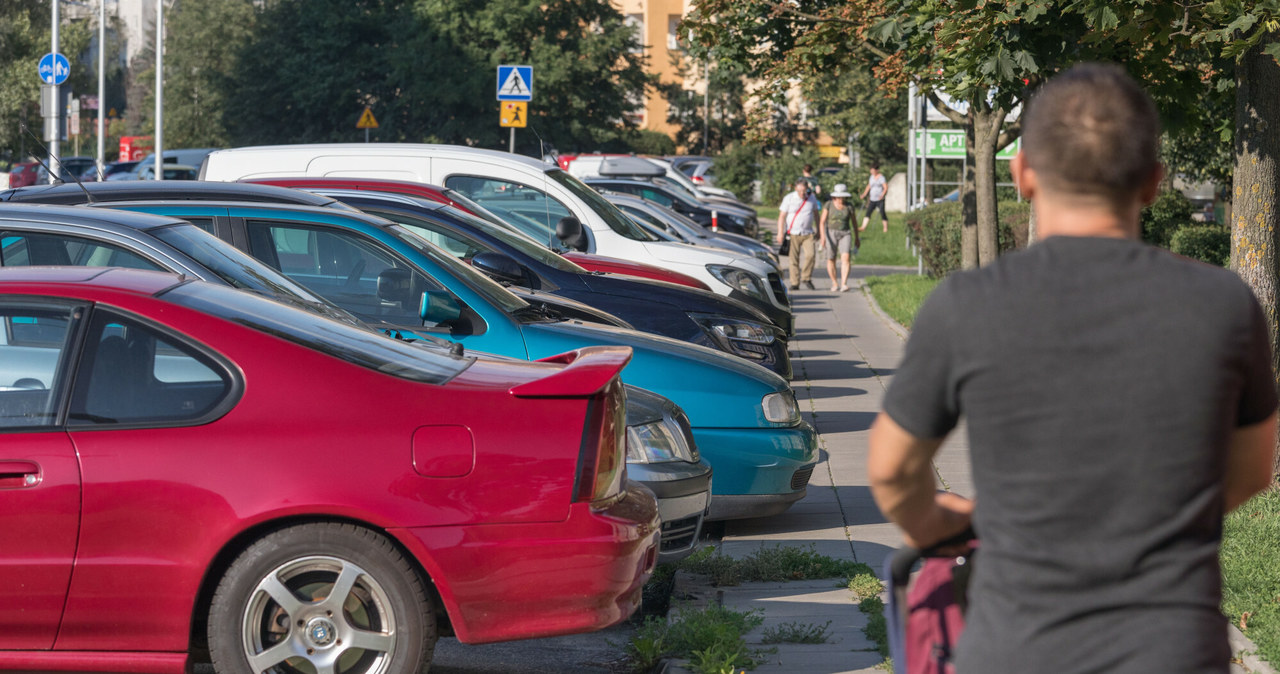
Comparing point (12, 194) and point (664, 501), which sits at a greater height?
point (12, 194)

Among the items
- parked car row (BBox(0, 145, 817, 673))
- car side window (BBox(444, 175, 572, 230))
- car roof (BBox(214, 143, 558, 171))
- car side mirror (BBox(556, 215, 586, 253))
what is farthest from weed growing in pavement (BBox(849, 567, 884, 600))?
car roof (BBox(214, 143, 558, 171))

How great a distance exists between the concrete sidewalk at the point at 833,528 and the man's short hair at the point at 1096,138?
0.52 meters

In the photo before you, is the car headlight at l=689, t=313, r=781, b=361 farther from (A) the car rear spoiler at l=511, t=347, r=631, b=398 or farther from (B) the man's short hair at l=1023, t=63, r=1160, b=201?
(B) the man's short hair at l=1023, t=63, r=1160, b=201

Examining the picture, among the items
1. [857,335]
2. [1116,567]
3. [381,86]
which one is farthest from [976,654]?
[381,86]

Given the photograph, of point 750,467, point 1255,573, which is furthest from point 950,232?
point 1255,573

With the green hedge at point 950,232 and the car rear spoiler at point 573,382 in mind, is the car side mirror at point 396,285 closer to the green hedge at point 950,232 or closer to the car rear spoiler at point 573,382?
the car rear spoiler at point 573,382

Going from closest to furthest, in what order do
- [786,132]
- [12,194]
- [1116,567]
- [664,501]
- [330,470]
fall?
[1116,567] < [330,470] < [664,501] < [12,194] < [786,132]

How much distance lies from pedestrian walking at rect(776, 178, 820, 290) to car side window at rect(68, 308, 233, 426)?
57.5 ft

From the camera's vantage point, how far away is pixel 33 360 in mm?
4281

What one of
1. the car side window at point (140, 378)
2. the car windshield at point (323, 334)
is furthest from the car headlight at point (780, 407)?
the car side window at point (140, 378)

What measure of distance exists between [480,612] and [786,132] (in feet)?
222

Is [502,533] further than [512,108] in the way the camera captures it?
No

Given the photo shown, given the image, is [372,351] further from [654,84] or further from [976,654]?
[654,84]

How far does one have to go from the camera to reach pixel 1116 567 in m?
2.08
